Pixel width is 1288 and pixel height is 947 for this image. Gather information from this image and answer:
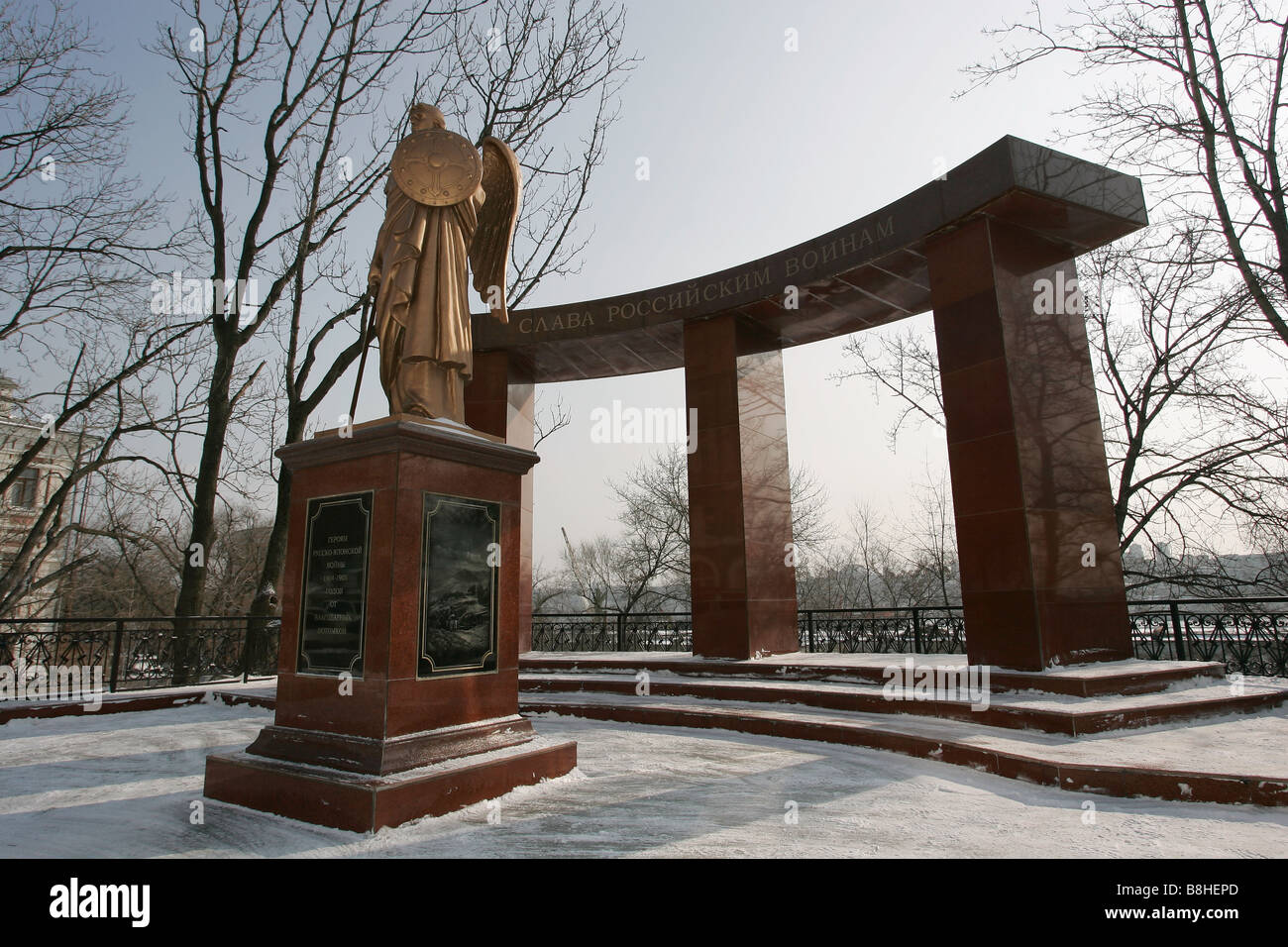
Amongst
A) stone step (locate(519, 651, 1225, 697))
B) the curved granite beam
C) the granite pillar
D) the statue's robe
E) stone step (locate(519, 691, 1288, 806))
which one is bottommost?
stone step (locate(519, 691, 1288, 806))

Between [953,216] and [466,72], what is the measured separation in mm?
12347

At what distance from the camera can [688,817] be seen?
4145 mm

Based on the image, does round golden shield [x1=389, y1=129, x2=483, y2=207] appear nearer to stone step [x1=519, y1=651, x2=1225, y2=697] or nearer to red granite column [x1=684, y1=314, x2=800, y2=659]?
red granite column [x1=684, y1=314, x2=800, y2=659]

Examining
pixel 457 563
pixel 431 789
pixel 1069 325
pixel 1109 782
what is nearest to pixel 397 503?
pixel 457 563

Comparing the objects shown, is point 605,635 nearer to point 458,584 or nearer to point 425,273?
point 458,584

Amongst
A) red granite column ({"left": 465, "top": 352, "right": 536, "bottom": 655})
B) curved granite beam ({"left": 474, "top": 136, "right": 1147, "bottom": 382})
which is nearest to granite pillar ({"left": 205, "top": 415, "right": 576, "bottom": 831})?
curved granite beam ({"left": 474, "top": 136, "right": 1147, "bottom": 382})

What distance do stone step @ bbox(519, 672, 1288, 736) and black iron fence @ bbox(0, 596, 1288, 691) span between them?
2.42m

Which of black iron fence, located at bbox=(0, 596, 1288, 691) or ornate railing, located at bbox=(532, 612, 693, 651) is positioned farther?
ornate railing, located at bbox=(532, 612, 693, 651)

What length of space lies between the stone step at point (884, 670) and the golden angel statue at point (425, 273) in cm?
606

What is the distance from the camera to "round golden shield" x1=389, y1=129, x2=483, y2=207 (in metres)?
5.78

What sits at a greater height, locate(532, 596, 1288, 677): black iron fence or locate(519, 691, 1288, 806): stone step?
locate(532, 596, 1288, 677): black iron fence

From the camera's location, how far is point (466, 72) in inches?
639

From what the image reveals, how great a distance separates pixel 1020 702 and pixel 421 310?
21.6 feet

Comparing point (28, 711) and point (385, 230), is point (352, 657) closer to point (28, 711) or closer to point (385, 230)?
point (385, 230)
